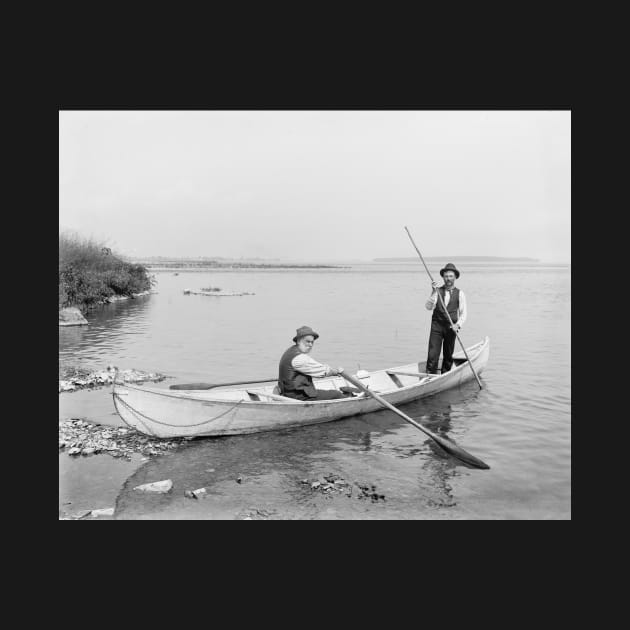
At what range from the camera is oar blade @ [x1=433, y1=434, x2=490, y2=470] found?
747 centimetres

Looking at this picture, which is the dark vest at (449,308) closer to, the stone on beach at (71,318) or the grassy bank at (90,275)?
the grassy bank at (90,275)

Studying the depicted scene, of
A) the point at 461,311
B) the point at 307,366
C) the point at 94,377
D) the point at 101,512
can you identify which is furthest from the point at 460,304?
the point at 101,512

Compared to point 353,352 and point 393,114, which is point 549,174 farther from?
point 353,352

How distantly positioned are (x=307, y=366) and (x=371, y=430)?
5.36ft

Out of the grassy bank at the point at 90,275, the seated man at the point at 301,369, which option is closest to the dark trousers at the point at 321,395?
the seated man at the point at 301,369

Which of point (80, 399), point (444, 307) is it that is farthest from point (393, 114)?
point (80, 399)

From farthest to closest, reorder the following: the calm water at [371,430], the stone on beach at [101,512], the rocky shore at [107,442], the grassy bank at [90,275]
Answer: the grassy bank at [90,275] → the rocky shore at [107,442] → the calm water at [371,430] → the stone on beach at [101,512]

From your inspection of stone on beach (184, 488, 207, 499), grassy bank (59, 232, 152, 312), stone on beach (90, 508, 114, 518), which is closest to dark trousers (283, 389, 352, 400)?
stone on beach (184, 488, 207, 499)

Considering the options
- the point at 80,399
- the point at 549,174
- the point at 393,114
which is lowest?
the point at 80,399

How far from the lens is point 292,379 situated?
→ 880 cm

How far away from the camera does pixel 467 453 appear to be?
7.60 m

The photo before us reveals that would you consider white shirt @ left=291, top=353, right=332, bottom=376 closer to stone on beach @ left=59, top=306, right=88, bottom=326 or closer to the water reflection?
the water reflection

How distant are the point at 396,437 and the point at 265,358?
641 centimetres

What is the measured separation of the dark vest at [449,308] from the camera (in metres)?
10.9
